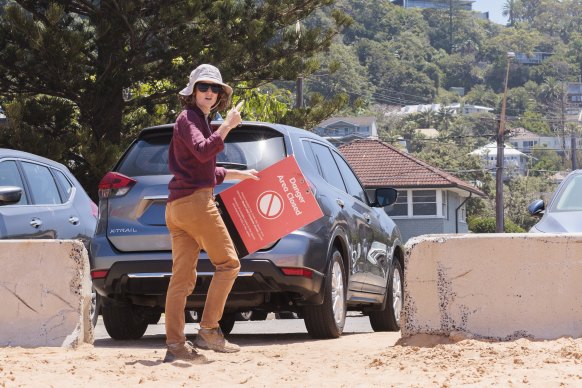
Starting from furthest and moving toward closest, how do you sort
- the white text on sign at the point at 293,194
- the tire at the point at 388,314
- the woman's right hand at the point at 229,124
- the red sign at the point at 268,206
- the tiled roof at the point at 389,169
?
the tiled roof at the point at 389,169, the tire at the point at 388,314, the white text on sign at the point at 293,194, the red sign at the point at 268,206, the woman's right hand at the point at 229,124

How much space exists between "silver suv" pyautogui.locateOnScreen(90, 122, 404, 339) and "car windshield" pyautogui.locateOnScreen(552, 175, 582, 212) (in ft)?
9.89

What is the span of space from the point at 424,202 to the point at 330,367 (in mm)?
57490

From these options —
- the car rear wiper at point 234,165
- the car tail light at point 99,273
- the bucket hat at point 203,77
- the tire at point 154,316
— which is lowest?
the tire at point 154,316

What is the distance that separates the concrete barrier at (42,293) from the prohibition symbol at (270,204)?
1.29 meters

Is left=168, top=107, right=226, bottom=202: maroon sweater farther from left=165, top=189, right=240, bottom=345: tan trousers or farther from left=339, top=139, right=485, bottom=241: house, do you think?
left=339, top=139, right=485, bottom=241: house

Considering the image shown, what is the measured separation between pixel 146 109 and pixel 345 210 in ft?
57.5

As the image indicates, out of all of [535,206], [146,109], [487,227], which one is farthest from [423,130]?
[535,206]

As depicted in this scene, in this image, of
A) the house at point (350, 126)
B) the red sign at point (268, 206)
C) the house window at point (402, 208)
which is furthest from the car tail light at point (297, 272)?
the house at point (350, 126)

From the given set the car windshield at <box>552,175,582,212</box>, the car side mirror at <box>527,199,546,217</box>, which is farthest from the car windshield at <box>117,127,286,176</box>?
the car side mirror at <box>527,199,546,217</box>

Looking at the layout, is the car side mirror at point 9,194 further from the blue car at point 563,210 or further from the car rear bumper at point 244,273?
the blue car at point 563,210

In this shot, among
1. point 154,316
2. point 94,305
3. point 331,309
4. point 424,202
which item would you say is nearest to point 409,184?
point 424,202

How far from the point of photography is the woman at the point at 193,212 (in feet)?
27.1

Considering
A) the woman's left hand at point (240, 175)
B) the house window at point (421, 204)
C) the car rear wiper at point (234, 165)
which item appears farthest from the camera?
the house window at point (421, 204)

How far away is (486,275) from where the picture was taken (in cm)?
894
